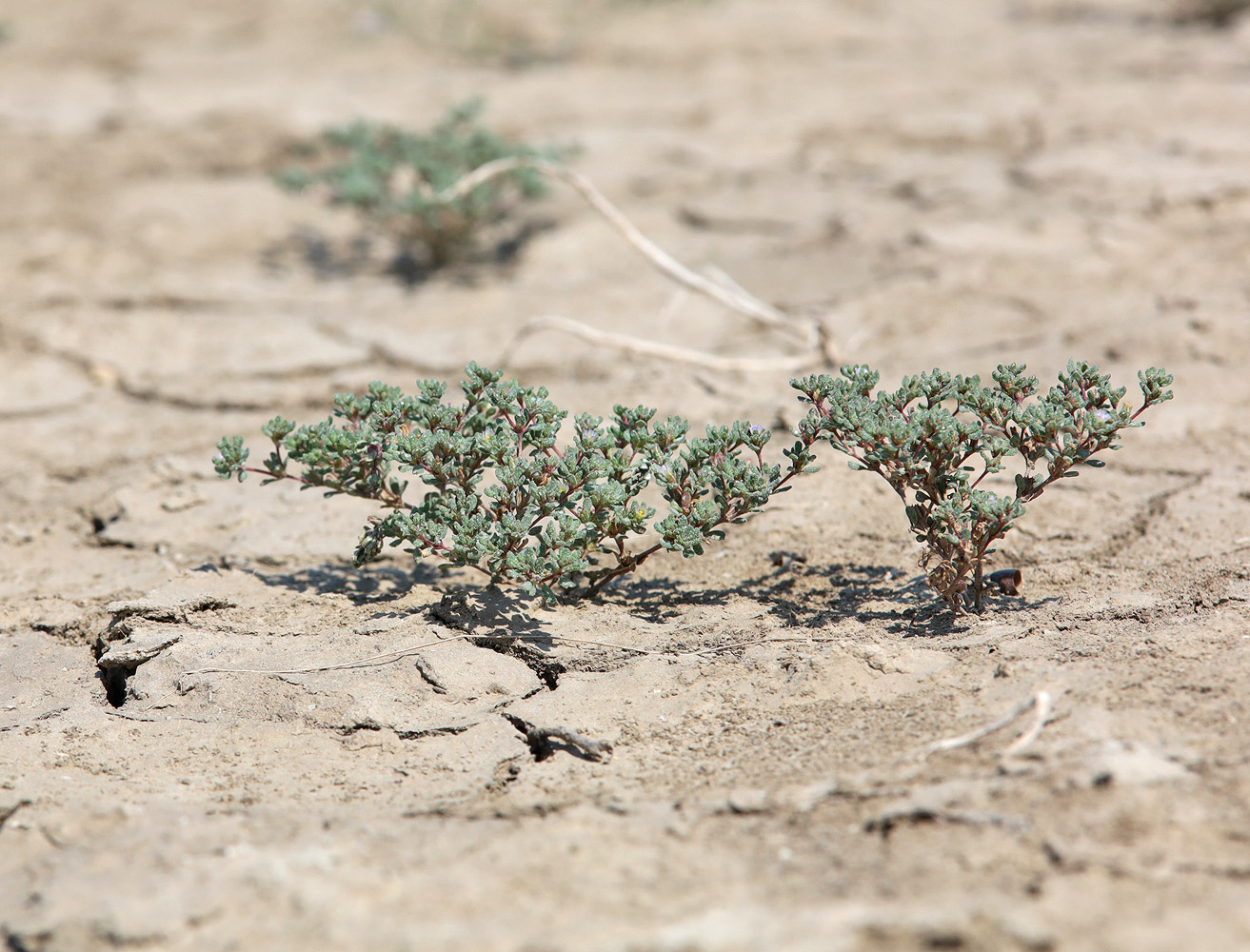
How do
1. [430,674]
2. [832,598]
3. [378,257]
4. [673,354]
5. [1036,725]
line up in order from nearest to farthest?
[1036,725]
[430,674]
[832,598]
[673,354]
[378,257]

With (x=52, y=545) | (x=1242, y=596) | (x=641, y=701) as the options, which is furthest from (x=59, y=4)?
(x=1242, y=596)

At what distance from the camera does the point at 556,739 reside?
80.2 inches

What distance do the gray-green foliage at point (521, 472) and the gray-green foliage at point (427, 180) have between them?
199cm

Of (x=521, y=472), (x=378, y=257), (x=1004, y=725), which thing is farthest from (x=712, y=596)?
(x=378, y=257)

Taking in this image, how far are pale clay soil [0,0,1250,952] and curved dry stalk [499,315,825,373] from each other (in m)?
0.06

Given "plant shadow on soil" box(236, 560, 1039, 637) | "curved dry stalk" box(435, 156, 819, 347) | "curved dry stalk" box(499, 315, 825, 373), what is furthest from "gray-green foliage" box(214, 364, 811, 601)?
"curved dry stalk" box(435, 156, 819, 347)

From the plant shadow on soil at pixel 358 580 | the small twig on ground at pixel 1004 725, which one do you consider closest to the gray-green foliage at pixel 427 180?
the plant shadow on soil at pixel 358 580

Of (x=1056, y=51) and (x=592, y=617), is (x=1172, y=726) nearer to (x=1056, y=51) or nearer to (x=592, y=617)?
(x=592, y=617)

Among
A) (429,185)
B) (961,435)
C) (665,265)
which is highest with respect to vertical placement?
(429,185)

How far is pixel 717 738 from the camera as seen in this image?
199 centimetres

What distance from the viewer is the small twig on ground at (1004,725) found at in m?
1.76

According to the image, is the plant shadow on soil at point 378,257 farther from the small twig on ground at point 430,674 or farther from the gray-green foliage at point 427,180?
the small twig on ground at point 430,674

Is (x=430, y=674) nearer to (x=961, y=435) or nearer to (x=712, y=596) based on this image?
(x=712, y=596)

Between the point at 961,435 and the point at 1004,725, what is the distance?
1.87 feet
